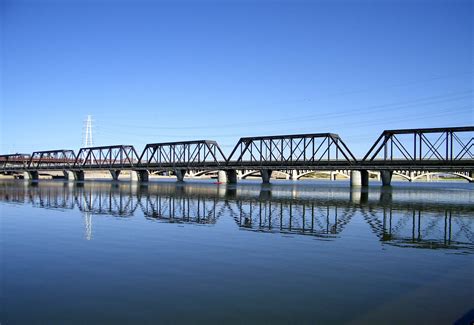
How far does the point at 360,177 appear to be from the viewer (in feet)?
416

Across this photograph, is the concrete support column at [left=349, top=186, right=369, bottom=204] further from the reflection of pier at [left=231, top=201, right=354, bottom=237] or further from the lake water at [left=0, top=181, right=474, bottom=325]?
the lake water at [left=0, top=181, right=474, bottom=325]

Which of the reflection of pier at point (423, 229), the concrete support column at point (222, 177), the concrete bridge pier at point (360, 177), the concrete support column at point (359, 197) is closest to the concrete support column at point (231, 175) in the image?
the concrete support column at point (222, 177)

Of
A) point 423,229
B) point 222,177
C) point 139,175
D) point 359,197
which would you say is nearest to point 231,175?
point 222,177

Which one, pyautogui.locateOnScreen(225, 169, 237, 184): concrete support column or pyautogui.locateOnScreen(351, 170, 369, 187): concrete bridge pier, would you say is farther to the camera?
pyautogui.locateOnScreen(225, 169, 237, 184): concrete support column

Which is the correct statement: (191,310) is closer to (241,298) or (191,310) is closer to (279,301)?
(241,298)

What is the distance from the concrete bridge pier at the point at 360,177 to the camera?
412 feet

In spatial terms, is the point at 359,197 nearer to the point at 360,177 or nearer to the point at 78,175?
the point at 360,177

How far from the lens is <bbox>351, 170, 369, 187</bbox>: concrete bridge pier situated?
12550 cm

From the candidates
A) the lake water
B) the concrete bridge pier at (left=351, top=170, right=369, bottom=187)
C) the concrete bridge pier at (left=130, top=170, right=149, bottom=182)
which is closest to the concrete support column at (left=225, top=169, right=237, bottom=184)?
the concrete bridge pier at (left=130, top=170, right=149, bottom=182)

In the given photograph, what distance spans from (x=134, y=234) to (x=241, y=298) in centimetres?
1577

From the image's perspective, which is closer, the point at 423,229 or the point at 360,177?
the point at 423,229

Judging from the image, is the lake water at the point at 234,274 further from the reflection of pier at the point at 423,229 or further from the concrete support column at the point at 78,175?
the concrete support column at the point at 78,175

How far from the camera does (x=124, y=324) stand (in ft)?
38.6

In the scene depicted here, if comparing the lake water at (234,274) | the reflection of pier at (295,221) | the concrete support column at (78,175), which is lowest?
the concrete support column at (78,175)
